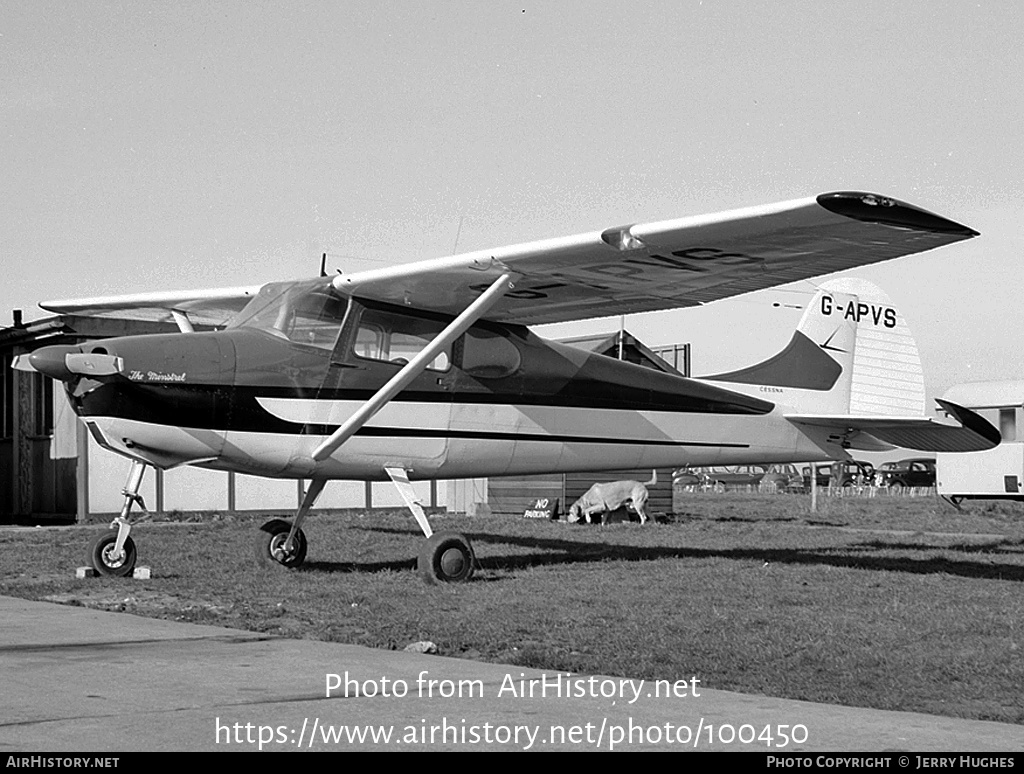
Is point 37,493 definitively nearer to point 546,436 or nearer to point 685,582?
point 546,436

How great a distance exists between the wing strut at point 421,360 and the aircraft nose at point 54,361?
2.34 m

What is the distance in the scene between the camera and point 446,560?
434 inches

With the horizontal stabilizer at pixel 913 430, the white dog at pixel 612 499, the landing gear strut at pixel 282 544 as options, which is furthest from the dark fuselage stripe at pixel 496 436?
the white dog at pixel 612 499

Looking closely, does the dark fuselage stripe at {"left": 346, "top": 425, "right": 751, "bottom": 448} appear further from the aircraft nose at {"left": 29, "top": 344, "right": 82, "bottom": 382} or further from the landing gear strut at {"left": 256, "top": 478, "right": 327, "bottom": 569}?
the aircraft nose at {"left": 29, "top": 344, "right": 82, "bottom": 382}

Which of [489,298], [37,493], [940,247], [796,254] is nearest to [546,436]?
[489,298]

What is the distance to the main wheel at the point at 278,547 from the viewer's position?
40.9 feet

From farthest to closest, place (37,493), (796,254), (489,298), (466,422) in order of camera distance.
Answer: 1. (37,493)
2. (466,422)
3. (489,298)
4. (796,254)

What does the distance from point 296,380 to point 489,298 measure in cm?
189

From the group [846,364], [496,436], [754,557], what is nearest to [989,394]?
[846,364]

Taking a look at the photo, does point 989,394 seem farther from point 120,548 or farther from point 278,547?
point 120,548

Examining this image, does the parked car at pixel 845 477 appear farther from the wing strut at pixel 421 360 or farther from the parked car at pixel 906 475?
the wing strut at pixel 421 360

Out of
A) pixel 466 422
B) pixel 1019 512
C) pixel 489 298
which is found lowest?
pixel 1019 512

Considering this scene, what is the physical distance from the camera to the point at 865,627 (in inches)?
320

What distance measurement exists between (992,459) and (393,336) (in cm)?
1962
